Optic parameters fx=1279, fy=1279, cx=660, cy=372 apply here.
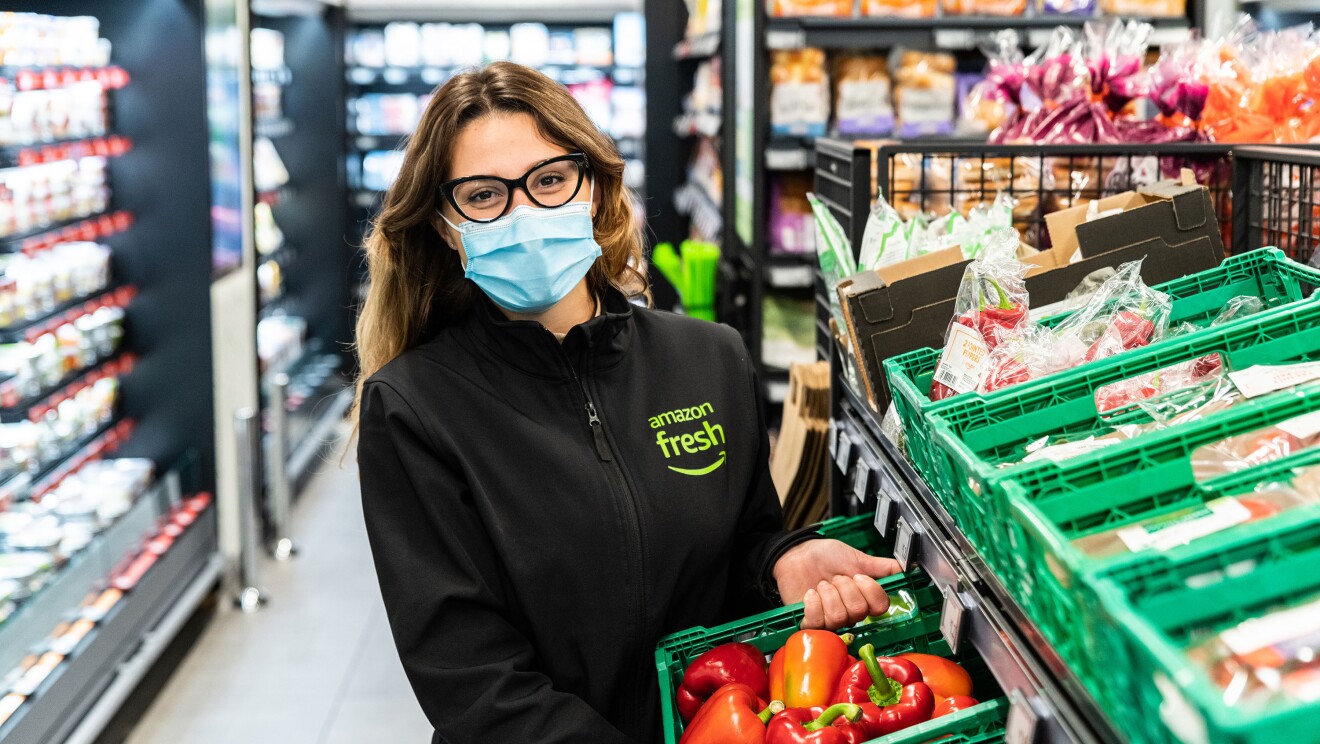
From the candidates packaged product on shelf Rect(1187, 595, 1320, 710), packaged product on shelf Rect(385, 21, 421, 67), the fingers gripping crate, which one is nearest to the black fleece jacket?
the fingers gripping crate

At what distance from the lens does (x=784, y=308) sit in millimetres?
4637

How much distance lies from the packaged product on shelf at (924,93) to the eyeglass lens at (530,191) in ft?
9.34

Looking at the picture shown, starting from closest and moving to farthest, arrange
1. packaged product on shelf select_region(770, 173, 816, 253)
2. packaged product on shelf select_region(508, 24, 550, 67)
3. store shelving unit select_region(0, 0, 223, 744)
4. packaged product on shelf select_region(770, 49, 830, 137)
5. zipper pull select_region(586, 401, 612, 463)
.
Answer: zipper pull select_region(586, 401, 612, 463) → store shelving unit select_region(0, 0, 223, 744) → packaged product on shelf select_region(770, 49, 830, 137) → packaged product on shelf select_region(770, 173, 816, 253) → packaged product on shelf select_region(508, 24, 550, 67)

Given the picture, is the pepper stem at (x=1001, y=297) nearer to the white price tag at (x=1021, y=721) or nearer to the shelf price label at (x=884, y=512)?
the shelf price label at (x=884, y=512)

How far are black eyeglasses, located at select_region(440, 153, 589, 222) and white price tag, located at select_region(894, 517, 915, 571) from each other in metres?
0.66

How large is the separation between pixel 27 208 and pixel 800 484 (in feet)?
8.56

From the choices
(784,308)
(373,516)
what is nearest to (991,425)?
(373,516)

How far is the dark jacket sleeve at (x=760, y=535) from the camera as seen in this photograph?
73.1 inches

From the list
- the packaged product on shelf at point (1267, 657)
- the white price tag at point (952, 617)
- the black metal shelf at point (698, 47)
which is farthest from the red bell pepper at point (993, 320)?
the black metal shelf at point (698, 47)

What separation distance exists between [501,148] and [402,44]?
7.06 m

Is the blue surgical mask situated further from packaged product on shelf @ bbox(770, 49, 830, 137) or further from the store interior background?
packaged product on shelf @ bbox(770, 49, 830, 137)

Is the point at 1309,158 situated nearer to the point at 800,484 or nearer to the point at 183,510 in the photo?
the point at 800,484

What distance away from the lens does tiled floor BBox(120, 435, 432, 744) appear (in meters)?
3.77

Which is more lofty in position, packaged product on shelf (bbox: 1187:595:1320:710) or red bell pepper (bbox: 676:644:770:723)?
packaged product on shelf (bbox: 1187:595:1320:710)
